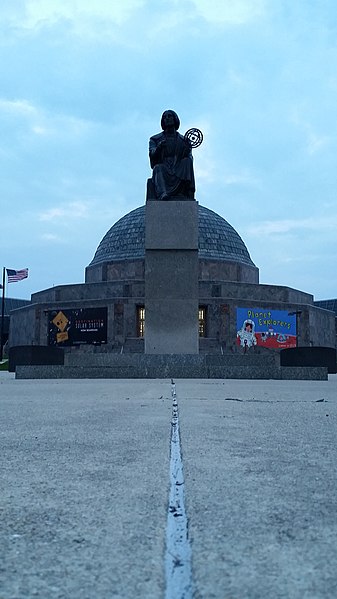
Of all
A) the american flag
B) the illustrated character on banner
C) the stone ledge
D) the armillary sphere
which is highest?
the armillary sphere

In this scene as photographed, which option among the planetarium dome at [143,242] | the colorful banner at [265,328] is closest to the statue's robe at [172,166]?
the colorful banner at [265,328]

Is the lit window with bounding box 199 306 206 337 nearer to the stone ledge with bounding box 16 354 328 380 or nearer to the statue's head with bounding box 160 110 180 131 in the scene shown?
the statue's head with bounding box 160 110 180 131

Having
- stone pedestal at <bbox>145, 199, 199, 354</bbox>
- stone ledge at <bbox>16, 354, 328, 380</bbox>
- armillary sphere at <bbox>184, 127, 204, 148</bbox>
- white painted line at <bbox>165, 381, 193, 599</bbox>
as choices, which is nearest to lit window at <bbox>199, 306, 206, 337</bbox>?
armillary sphere at <bbox>184, 127, 204, 148</bbox>

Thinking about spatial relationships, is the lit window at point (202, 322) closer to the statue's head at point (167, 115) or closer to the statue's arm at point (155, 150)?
the statue's arm at point (155, 150)

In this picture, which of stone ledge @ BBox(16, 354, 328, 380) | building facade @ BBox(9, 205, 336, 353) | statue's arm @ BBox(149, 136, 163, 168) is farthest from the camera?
building facade @ BBox(9, 205, 336, 353)

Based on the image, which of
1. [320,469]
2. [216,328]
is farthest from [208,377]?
[216,328]

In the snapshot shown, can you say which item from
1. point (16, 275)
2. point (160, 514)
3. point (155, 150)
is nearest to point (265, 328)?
point (16, 275)

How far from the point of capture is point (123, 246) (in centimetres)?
3278

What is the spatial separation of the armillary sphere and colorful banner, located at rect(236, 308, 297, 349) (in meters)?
13.9

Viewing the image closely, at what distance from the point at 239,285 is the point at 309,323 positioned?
4.08 meters

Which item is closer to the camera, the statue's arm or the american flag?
the statue's arm

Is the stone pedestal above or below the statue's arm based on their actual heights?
below

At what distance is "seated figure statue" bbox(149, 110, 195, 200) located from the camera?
11.8 meters

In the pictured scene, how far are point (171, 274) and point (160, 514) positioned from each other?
10.4 meters
